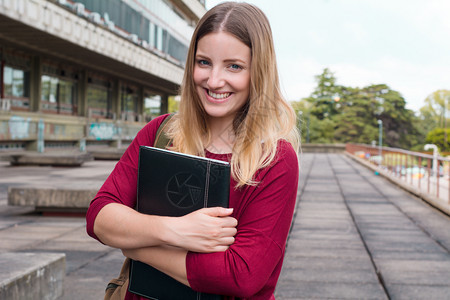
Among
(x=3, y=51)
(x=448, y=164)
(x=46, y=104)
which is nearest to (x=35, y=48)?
(x=3, y=51)

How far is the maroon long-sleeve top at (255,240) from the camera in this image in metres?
1.36

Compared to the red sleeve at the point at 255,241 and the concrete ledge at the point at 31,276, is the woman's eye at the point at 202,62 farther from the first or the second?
the concrete ledge at the point at 31,276

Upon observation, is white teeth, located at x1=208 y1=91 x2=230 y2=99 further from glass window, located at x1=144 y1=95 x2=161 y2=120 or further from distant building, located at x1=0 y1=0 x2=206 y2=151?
glass window, located at x1=144 y1=95 x2=161 y2=120

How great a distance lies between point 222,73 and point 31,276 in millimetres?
2209

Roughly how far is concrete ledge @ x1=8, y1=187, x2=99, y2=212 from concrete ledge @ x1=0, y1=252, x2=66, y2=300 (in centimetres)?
348

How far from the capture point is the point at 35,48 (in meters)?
21.6

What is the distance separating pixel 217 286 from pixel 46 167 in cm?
1690

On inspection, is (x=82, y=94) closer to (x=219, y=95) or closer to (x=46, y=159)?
(x=46, y=159)

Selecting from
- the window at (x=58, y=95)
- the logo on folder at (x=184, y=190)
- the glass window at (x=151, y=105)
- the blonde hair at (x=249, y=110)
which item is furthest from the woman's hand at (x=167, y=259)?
the glass window at (x=151, y=105)

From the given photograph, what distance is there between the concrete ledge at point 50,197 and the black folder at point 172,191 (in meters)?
5.75

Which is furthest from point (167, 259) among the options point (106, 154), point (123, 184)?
point (106, 154)

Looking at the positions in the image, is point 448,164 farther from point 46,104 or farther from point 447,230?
point 46,104

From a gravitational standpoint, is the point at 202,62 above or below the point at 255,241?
above

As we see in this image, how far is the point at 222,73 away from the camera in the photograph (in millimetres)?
1508
